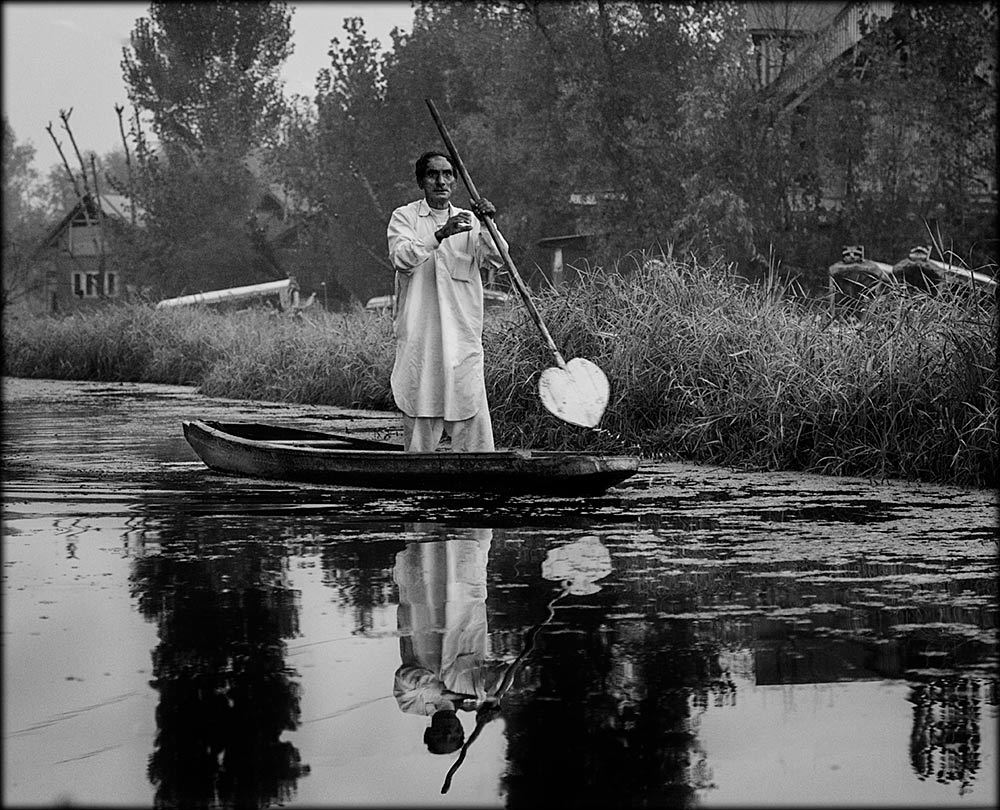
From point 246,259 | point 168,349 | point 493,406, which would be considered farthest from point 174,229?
point 493,406

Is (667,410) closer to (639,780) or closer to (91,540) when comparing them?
(91,540)

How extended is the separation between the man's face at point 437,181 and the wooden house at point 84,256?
154 ft

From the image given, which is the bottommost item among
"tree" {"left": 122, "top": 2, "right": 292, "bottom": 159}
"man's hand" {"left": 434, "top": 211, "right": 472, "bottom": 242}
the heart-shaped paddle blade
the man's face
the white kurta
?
the heart-shaped paddle blade

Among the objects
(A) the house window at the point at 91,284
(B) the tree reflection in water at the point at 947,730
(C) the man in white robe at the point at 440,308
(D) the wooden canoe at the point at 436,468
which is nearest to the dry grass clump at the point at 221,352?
(D) the wooden canoe at the point at 436,468

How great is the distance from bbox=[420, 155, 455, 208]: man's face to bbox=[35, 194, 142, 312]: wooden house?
1843 inches

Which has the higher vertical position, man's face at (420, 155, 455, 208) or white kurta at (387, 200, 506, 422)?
man's face at (420, 155, 455, 208)

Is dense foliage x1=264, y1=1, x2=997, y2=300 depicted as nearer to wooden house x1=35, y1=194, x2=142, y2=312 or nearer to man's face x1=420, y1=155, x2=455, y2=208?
wooden house x1=35, y1=194, x2=142, y2=312

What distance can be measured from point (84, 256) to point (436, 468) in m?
62.6

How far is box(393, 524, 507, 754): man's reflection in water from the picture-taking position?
4.36 metres

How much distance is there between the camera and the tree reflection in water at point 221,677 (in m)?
3.68

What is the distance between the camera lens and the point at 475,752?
3.88 metres

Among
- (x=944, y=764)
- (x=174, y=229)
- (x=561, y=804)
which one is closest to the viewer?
(x=561, y=804)

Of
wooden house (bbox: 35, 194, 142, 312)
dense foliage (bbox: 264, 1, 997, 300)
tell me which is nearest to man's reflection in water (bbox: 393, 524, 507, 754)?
dense foliage (bbox: 264, 1, 997, 300)

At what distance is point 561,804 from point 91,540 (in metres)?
4.79
